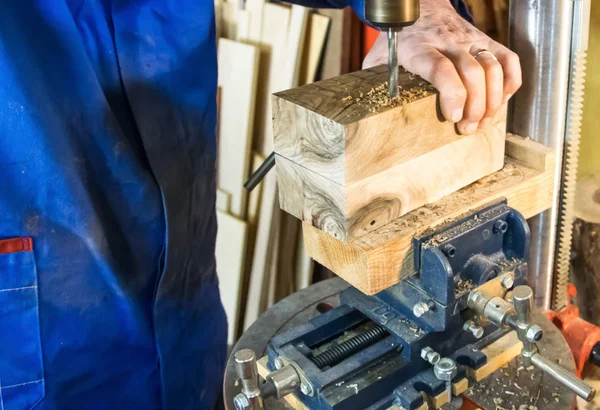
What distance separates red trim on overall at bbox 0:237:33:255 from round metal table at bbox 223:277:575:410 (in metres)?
0.35

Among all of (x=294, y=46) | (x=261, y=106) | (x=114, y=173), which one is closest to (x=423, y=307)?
(x=114, y=173)

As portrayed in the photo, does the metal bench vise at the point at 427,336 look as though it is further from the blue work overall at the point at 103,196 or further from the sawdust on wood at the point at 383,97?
the blue work overall at the point at 103,196

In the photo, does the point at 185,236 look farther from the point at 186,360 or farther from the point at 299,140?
the point at 299,140

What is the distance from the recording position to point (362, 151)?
745 mm

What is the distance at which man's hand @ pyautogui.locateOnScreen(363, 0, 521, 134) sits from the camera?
81cm

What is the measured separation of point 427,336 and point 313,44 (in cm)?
119

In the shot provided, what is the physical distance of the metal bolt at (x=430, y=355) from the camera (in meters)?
0.86

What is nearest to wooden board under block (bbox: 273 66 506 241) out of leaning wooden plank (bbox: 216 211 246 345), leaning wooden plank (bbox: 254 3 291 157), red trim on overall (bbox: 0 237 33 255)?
red trim on overall (bbox: 0 237 33 255)

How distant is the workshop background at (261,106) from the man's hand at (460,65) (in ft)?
2.41

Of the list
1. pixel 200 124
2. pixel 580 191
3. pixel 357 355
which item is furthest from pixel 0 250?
pixel 580 191

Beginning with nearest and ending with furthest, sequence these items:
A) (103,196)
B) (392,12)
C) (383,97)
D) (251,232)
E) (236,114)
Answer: (392,12)
(383,97)
(103,196)
(236,114)
(251,232)

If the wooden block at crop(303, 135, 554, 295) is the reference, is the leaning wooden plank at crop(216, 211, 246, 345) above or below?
below

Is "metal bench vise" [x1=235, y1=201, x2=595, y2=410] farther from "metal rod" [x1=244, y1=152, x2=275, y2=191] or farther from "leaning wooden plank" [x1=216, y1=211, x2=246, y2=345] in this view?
"leaning wooden plank" [x1=216, y1=211, x2=246, y2=345]

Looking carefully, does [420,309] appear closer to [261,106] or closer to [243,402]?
[243,402]
